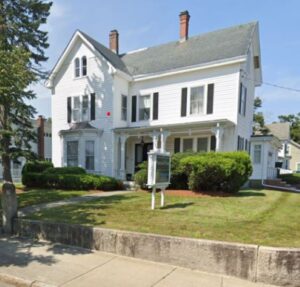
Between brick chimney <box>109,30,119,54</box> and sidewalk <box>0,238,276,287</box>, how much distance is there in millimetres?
18358

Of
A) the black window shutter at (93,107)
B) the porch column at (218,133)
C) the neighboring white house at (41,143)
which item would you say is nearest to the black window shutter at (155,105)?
the black window shutter at (93,107)

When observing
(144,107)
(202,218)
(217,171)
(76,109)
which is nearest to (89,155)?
(76,109)

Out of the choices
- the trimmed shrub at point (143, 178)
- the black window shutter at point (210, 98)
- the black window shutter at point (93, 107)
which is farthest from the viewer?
the black window shutter at point (93, 107)

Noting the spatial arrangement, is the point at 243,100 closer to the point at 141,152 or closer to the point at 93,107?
the point at 141,152

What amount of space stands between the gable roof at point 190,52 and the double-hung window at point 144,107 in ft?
5.18

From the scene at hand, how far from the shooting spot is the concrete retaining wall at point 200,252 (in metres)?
4.21

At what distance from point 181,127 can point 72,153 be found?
774 centimetres

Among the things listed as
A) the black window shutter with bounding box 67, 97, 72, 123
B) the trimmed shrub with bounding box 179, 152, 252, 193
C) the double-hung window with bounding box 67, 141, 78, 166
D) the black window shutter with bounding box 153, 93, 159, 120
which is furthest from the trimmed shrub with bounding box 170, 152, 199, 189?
the black window shutter with bounding box 67, 97, 72, 123

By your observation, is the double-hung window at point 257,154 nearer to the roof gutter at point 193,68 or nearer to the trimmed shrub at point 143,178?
the roof gutter at point 193,68

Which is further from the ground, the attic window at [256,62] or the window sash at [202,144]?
the attic window at [256,62]

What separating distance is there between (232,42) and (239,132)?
517 centimetres

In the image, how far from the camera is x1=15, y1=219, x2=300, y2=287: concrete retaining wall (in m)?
4.21

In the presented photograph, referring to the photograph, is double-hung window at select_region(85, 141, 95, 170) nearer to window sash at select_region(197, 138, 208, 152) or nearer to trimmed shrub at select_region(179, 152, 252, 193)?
window sash at select_region(197, 138, 208, 152)

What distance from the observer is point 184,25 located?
61.7 feet
